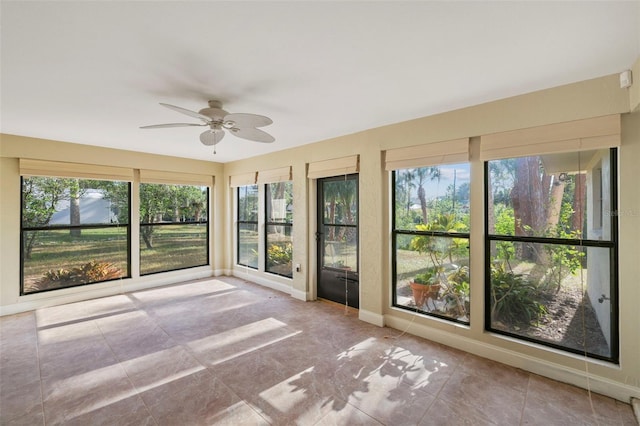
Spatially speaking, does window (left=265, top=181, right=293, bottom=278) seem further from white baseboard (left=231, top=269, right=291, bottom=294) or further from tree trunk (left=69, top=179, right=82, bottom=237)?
tree trunk (left=69, top=179, right=82, bottom=237)

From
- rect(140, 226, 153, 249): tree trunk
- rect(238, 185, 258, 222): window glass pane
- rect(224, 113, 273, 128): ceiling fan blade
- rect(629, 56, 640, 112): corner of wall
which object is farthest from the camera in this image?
rect(238, 185, 258, 222): window glass pane

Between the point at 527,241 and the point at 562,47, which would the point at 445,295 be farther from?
the point at 562,47

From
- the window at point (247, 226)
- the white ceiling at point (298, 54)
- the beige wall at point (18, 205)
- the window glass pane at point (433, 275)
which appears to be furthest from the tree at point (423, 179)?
the beige wall at point (18, 205)

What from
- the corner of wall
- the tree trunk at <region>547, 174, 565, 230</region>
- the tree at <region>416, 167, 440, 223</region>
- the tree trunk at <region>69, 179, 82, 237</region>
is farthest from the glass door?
the tree trunk at <region>69, 179, 82, 237</region>

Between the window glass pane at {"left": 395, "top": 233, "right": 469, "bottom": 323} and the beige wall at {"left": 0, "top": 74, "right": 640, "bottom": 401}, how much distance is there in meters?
0.14

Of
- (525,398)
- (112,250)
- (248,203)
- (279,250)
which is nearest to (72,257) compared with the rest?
(112,250)

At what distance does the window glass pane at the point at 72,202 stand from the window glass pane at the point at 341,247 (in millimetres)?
3556

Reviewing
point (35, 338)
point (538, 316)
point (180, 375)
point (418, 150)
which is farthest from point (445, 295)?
point (35, 338)

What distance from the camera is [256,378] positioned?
7.77ft

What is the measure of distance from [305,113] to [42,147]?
3.91 meters

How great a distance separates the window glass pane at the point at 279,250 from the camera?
4938 mm

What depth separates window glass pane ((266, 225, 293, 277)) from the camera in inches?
194

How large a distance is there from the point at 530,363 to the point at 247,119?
3228mm

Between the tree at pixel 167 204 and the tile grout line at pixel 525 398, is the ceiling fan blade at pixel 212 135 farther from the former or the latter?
the tile grout line at pixel 525 398
